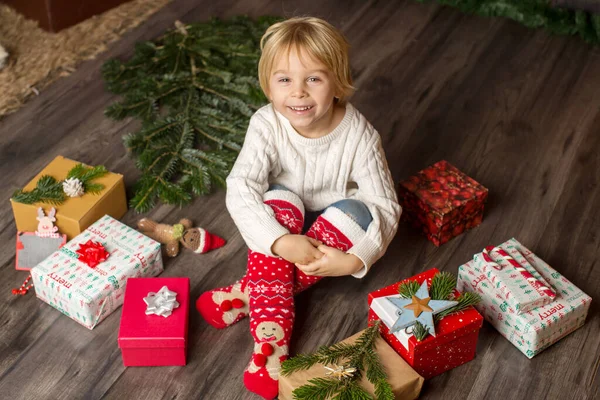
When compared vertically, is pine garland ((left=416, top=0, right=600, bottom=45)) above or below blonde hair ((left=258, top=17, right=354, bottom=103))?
below

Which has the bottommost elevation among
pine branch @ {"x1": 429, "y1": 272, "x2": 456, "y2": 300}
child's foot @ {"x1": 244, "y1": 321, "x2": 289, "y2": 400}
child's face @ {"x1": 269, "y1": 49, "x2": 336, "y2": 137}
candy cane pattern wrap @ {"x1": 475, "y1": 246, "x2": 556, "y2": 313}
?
child's foot @ {"x1": 244, "y1": 321, "x2": 289, "y2": 400}

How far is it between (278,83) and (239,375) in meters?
0.61

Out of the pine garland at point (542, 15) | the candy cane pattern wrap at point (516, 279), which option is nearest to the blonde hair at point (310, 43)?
the candy cane pattern wrap at point (516, 279)

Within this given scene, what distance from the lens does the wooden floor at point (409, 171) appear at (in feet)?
5.37

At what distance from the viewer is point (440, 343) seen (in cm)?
157

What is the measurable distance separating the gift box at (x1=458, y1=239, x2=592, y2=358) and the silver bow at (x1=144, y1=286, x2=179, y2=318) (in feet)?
2.08

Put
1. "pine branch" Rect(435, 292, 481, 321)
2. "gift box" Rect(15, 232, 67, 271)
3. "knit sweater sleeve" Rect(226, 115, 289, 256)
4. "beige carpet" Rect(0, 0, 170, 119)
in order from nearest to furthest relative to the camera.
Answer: "pine branch" Rect(435, 292, 481, 321), "knit sweater sleeve" Rect(226, 115, 289, 256), "gift box" Rect(15, 232, 67, 271), "beige carpet" Rect(0, 0, 170, 119)

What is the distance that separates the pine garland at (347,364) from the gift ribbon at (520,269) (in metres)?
0.30

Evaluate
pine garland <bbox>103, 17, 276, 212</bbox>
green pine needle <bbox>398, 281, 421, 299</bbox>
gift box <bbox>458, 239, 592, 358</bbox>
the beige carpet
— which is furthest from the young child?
the beige carpet

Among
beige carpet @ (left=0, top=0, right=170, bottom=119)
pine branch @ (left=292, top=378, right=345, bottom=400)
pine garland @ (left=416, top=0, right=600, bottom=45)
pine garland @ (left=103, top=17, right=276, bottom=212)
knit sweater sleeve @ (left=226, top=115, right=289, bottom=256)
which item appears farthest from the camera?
pine garland @ (left=416, top=0, right=600, bottom=45)

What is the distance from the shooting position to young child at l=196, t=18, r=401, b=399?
1617mm

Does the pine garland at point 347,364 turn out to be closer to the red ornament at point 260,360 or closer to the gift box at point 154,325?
the red ornament at point 260,360

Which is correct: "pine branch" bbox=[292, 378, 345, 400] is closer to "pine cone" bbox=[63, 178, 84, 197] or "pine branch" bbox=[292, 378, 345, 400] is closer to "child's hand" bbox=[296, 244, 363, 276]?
"child's hand" bbox=[296, 244, 363, 276]

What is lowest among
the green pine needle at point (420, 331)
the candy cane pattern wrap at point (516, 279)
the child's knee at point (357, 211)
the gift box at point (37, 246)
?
the gift box at point (37, 246)
